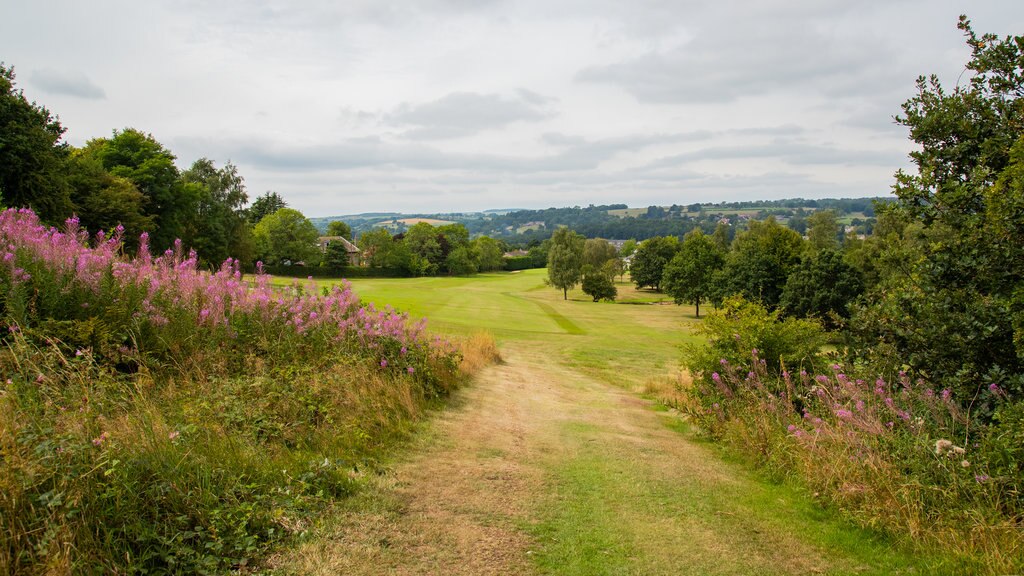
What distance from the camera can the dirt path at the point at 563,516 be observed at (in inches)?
155

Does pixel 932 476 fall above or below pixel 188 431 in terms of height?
below

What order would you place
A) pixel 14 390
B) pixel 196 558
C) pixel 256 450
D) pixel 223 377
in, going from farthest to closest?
1. pixel 223 377
2. pixel 256 450
3. pixel 14 390
4. pixel 196 558

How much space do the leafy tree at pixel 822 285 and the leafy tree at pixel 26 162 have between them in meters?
44.3

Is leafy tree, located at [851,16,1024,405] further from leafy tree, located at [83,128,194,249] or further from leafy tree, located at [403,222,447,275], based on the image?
leafy tree, located at [403,222,447,275]

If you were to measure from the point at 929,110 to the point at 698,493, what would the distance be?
545cm

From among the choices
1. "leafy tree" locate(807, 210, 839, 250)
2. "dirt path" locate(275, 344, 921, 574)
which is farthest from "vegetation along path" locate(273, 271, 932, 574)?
"leafy tree" locate(807, 210, 839, 250)

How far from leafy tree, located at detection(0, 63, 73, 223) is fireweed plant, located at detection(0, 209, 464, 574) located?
810 inches

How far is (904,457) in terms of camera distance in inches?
215

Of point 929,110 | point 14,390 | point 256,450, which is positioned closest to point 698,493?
point 256,450

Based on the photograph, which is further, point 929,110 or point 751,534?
point 929,110

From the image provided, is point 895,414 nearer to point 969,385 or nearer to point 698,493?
point 969,385

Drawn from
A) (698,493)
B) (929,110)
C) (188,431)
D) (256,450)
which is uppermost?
(929,110)

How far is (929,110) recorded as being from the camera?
6867 millimetres

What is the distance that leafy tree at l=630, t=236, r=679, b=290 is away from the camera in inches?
3378
